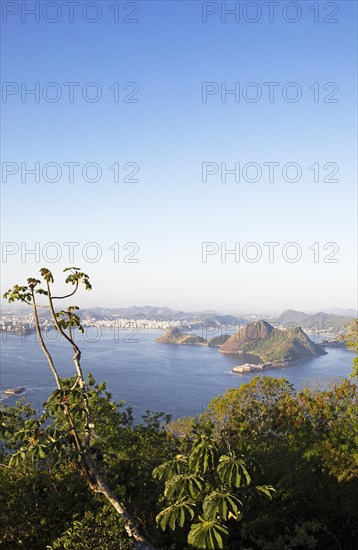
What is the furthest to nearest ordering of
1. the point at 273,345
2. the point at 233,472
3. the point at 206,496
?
1. the point at 273,345
2. the point at 206,496
3. the point at 233,472

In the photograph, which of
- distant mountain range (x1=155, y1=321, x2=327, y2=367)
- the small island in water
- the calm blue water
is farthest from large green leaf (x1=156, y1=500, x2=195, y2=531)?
distant mountain range (x1=155, y1=321, x2=327, y2=367)

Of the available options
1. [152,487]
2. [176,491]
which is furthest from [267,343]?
[176,491]

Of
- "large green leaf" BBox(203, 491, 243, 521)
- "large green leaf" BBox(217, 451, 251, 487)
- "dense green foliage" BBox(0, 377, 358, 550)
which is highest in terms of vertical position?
"large green leaf" BBox(217, 451, 251, 487)

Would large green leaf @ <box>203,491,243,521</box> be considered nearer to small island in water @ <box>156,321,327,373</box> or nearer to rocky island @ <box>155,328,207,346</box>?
small island in water @ <box>156,321,327,373</box>

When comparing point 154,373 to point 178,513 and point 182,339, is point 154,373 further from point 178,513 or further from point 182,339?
point 178,513

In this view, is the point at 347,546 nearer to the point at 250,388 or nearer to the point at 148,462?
the point at 148,462

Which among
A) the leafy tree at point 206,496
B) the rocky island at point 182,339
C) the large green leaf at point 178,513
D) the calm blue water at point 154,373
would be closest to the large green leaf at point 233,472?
the leafy tree at point 206,496

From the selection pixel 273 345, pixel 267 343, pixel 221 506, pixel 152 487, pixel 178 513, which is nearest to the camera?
pixel 221 506
